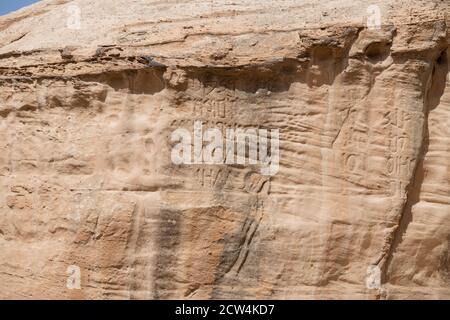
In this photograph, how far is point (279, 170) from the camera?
10922 millimetres

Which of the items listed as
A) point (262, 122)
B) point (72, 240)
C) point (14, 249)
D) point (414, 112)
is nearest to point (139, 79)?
point (262, 122)

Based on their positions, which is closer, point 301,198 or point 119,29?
point 301,198

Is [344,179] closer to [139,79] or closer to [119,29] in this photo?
[139,79]

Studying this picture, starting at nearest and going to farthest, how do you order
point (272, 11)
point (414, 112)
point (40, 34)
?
point (414, 112)
point (272, 11)
point (40, 34)

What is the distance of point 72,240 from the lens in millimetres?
11211

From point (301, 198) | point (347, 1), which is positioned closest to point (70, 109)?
point (301, 198)

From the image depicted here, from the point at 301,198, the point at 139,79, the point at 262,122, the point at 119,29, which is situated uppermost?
the point at 119,29

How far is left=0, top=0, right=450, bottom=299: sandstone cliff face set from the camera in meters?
10.7

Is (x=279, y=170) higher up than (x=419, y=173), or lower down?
higher up

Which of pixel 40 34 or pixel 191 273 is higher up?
pixel 40 34

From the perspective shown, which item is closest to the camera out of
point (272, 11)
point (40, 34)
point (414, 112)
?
point (414, 112)

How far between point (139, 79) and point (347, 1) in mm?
3484

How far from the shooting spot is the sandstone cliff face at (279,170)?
10.7 metres

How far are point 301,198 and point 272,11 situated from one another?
3.03m
